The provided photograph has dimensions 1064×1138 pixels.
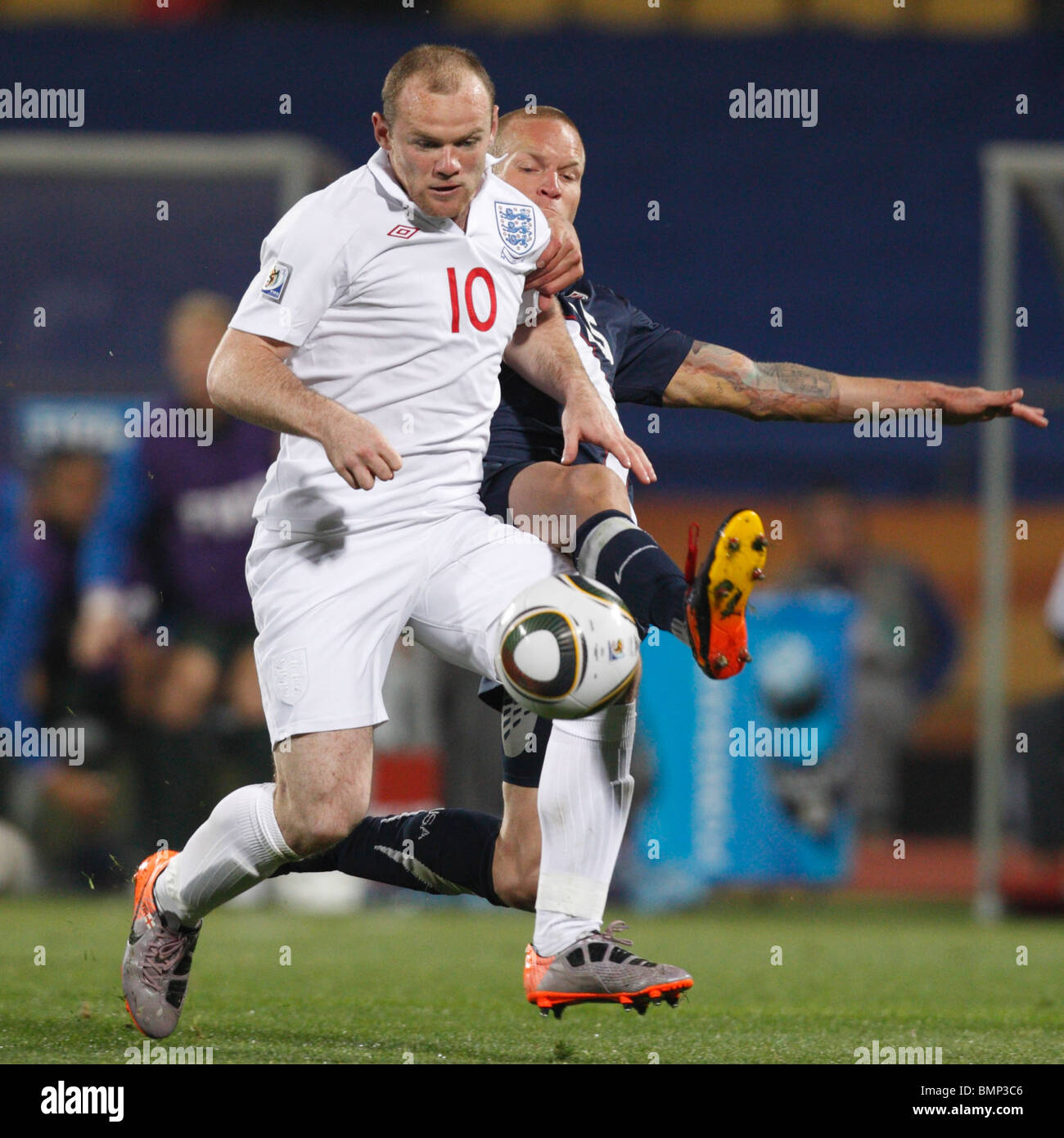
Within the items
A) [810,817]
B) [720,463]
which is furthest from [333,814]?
[720,463]

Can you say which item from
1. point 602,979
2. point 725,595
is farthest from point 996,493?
point 602,979

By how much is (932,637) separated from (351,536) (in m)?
6.67

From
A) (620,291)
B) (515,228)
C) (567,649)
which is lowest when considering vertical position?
(567,649)

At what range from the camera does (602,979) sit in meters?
3.59

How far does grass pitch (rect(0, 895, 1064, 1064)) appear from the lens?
381 centimetres

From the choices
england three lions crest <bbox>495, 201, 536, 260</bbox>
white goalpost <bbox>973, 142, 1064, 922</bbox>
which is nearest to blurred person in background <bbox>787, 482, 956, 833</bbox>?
white goalpost <bbox>973, 142, 1064, 922</bbox>

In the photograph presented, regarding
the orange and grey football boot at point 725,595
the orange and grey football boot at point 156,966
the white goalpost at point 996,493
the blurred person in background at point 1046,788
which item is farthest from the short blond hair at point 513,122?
the blurred person in background at point 1046,788

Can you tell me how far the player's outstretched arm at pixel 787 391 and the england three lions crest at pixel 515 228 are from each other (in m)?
0.60

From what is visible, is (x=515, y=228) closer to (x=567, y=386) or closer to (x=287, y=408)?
(x=567, y=386)

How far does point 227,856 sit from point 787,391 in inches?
66.7

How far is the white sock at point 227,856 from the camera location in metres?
3.78

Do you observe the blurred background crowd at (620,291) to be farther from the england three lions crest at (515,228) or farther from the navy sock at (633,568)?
the navy sock at (633,568)

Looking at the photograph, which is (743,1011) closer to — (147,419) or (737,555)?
(737,555)

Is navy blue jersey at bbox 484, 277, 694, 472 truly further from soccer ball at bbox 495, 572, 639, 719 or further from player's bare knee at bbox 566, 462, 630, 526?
soccer ball at bbox 495, 572, 639, 719
